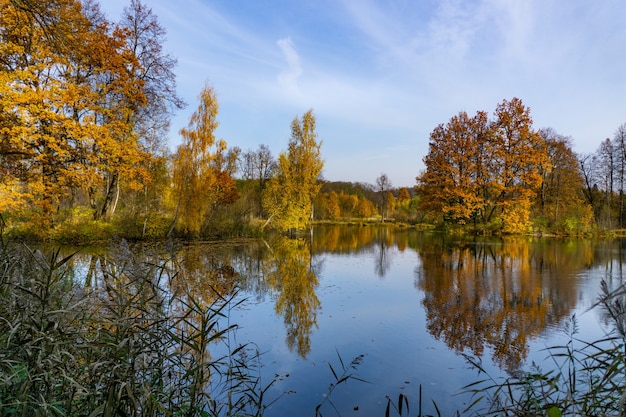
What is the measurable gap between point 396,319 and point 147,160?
47.9ft

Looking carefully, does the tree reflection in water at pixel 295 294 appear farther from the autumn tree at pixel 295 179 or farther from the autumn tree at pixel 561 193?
the autumn tree at pixel 561 193

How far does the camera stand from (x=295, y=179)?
25.3 m

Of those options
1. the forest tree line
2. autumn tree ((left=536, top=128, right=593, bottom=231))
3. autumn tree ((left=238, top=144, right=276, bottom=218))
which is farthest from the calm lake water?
autumn tree ((left=238, top=144, right=276, bottom=218))

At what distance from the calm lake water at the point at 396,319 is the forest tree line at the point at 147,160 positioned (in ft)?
16.1

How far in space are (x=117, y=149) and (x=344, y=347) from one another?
13.4 m

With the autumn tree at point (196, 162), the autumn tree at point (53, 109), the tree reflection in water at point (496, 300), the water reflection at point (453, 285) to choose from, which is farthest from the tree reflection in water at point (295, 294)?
the autumn tree at point (53, 109)

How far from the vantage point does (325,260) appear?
14.0m

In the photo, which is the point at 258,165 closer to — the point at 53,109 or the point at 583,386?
the point at 53,109

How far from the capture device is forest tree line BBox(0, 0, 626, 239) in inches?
488

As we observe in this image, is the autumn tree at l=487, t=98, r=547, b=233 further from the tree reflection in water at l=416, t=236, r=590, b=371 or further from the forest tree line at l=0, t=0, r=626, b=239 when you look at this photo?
the tree reflection in water at l=416, t=236, r=590, b=371

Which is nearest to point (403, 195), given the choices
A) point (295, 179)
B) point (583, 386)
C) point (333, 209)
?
point (333, 209)

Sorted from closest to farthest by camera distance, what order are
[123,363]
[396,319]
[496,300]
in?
[123,363] < [396,319] < [496,300]

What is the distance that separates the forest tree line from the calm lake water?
491cm

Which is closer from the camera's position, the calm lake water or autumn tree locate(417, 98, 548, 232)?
the calm lake water
